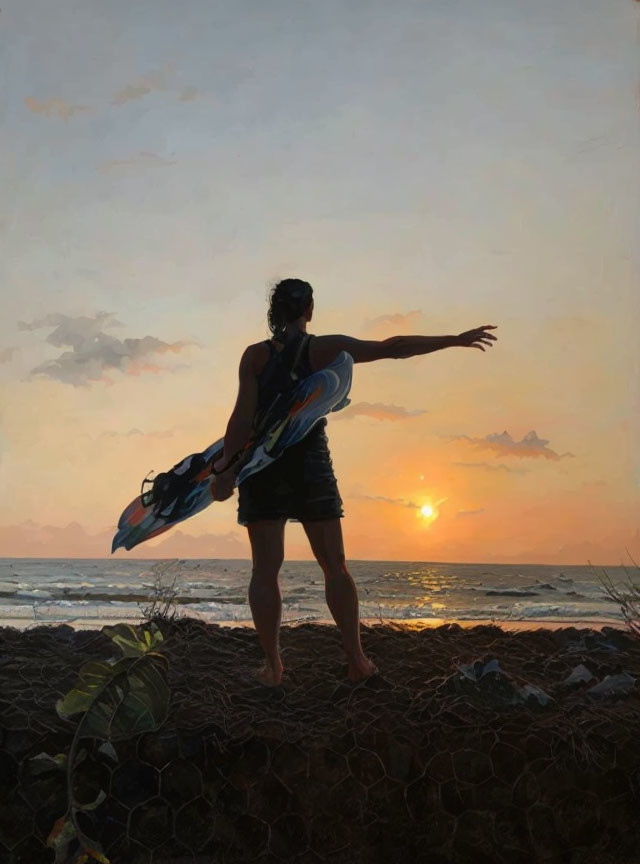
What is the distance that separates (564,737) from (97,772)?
5.95 ft

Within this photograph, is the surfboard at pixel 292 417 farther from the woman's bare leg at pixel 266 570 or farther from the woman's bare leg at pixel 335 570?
the woman's bare leg at pixel 335 570

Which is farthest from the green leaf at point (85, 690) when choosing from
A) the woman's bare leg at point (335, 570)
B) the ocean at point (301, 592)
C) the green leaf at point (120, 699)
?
the ocean at point (301, 592)

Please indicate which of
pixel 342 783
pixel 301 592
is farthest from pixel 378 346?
pixel 301 592

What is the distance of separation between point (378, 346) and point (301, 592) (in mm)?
13714

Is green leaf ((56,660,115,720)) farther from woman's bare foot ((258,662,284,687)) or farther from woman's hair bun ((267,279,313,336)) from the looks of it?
woman's hair bun ((267,279,313,336))

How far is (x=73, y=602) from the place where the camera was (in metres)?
14.5

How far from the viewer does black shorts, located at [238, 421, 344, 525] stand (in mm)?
3389

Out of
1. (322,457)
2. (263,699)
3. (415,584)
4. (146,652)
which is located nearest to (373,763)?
(263,699)

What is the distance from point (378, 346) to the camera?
3.51 meters

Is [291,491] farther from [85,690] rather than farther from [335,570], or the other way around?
[85,690]

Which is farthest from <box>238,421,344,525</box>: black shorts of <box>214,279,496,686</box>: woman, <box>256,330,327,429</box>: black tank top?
<box>256,330,327,429</box>: black tank top

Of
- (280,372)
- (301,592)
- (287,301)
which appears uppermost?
(287,301)

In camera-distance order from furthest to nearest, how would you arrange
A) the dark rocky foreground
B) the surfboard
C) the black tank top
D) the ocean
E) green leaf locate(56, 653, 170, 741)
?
the ocean
the black tank top
the surfboard
green leaf locate(56, 653, 170, 741)
the dark rocky foreground

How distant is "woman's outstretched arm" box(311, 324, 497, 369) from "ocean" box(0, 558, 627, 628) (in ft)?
15.7
